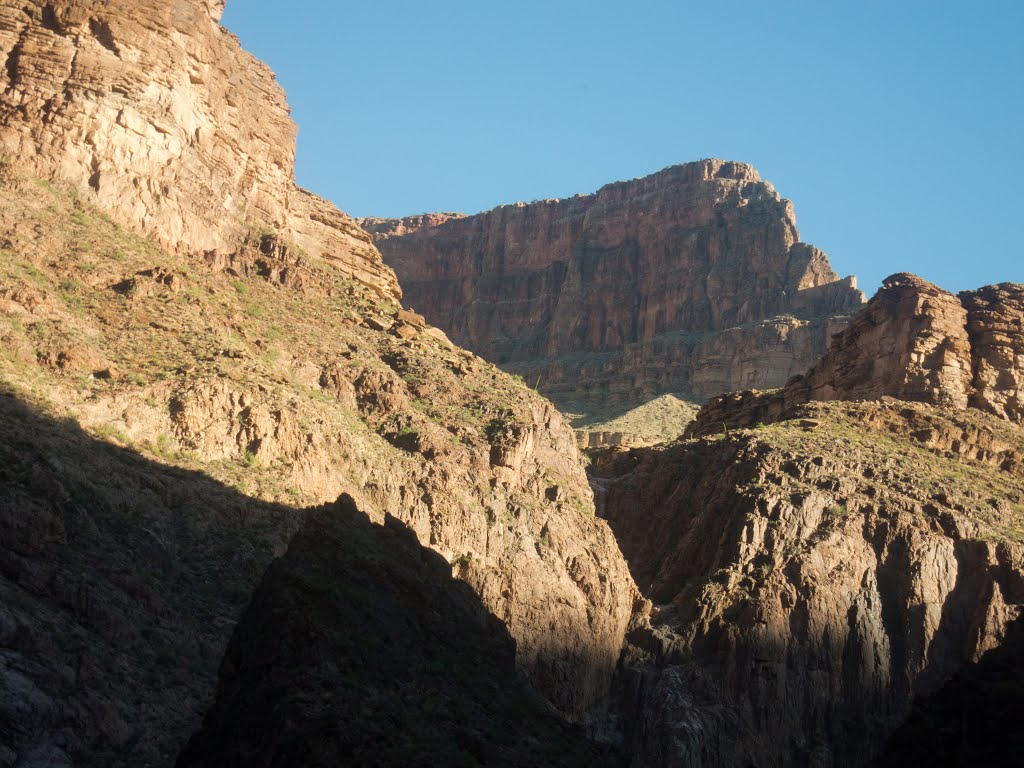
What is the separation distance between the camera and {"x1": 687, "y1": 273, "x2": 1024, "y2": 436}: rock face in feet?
241

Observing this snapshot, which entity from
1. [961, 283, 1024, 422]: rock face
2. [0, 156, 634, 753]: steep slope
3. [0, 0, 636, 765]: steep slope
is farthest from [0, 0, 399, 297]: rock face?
[961, 283, 1024, 422]: rock face

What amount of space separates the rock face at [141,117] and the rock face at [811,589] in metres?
26.1

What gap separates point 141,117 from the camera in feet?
167

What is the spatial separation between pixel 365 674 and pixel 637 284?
128425 mm

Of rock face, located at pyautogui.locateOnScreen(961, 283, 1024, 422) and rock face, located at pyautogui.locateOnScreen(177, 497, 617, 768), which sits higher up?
A: rock face, located at pyautogui.locateOnScreen(961, 283, 1024, 422)

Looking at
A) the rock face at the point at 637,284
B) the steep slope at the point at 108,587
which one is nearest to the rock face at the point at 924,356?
the rock face at the point at 637,284

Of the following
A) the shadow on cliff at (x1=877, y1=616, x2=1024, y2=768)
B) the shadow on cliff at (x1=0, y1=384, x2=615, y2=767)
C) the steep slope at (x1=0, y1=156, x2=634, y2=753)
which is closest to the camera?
the shadow on cliff at (x1=0, y1=384, x2=615, y2=767)

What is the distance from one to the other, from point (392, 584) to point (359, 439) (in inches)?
507

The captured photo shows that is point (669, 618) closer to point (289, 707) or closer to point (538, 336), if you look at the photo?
point (289, 707)

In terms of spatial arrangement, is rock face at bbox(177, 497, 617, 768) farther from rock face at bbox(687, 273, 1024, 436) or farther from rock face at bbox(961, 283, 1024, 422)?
rock face at bbox(961, 283, 1024, 422)

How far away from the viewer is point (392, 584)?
34.0m

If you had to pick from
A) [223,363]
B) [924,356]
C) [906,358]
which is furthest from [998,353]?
[223,363]

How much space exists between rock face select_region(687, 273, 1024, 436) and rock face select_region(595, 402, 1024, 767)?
8281 mm

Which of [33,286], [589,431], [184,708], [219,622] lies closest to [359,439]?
[33,286]
